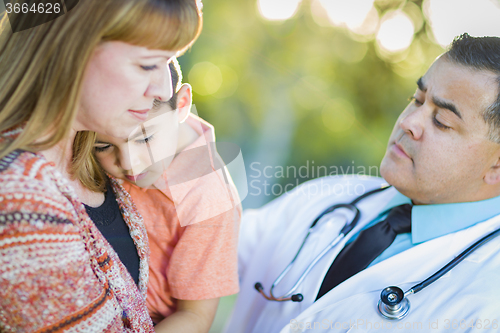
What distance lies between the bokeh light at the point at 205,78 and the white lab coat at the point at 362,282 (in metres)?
1.62

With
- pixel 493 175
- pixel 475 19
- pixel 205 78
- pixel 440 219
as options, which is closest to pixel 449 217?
pixel 440 219

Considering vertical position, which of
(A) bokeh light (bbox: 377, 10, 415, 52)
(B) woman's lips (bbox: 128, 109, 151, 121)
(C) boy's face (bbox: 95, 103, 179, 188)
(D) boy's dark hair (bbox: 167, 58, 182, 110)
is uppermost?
(A) bokeh light (bbox: 377, 10, 415, 52)

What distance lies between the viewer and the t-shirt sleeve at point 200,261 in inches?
43.4

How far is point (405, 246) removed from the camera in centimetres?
140

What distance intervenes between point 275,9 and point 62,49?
2.93 meters

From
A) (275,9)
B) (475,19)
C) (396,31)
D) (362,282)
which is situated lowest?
(362,282)

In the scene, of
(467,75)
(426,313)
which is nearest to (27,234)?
(426,313)

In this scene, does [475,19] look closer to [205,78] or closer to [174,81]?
[174,81]

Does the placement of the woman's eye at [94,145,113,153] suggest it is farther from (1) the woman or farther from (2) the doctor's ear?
(2) the doctor's ear

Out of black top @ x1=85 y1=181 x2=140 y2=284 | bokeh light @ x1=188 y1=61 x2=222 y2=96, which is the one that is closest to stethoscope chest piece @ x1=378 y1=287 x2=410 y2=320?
black top @ x1=85 y1=181 x2=140 y2=284

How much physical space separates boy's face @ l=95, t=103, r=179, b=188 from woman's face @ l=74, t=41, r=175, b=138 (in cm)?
13

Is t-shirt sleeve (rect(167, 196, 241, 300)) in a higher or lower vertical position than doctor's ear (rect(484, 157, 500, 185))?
lower

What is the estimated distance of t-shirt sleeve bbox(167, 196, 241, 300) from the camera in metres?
1.10

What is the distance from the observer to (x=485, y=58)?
1258mm
